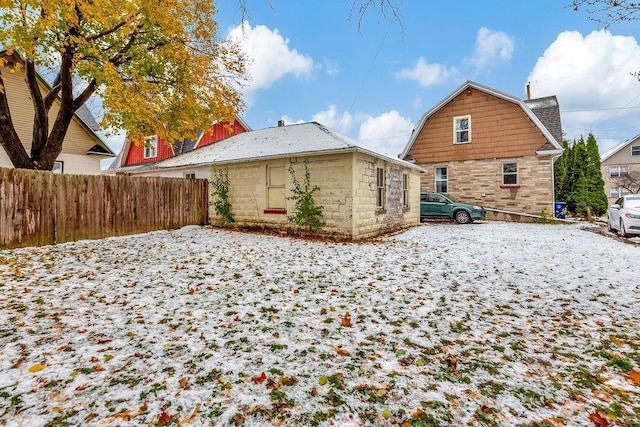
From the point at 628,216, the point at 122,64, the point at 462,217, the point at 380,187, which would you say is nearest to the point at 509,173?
the point at 462,217

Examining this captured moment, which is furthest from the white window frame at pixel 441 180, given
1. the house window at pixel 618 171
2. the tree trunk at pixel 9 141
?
the house window at pixel 618 171

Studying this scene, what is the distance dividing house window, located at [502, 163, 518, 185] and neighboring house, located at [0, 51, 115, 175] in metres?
21.1

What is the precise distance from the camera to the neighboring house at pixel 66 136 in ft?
40.4

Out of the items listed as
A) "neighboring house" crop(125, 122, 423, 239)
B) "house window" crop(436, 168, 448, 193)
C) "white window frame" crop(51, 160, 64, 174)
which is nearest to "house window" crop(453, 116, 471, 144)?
"house window" crop(436, 168, 448, 193)

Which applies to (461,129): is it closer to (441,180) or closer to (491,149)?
(491,149)

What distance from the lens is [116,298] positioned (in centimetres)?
449

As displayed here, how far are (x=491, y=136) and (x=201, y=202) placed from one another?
1603 centimetres

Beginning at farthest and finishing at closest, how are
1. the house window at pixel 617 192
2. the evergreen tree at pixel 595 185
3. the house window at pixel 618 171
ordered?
the house window at pixel 617 192 < the house window at pixel 618 171 < the evergreen tree at pixel 595 185

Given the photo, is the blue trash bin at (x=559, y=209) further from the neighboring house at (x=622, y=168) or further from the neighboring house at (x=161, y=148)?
the neighboring house at (x=161, y=148)

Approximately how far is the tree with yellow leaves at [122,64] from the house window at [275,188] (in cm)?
414

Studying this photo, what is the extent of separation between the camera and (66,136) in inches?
549

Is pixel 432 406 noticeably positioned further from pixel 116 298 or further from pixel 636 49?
pixel 636 49

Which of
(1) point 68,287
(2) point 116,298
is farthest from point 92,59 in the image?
(2) point 116,298

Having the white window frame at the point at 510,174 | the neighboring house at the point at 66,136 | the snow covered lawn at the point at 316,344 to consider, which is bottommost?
the snow covered lawn at the point at 316,344
